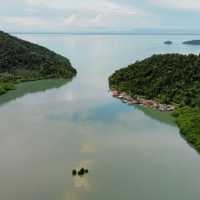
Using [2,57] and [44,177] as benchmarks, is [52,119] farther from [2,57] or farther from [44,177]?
[2,57]

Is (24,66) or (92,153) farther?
(24,66)

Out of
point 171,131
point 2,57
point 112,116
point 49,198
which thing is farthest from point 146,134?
point 2,57

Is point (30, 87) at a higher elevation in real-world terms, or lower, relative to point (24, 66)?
lower

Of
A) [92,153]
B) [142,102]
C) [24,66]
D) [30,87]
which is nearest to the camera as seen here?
[92,153]

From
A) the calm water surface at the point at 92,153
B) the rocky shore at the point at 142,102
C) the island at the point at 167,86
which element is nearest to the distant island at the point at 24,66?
the island at the point at 167,86

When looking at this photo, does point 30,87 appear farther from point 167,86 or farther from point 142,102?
point 167,86

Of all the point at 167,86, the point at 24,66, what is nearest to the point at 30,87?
the point at 24,66

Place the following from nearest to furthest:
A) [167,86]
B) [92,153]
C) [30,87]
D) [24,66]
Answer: [92,153] < [167,86] < [30,87] < [24,66]
